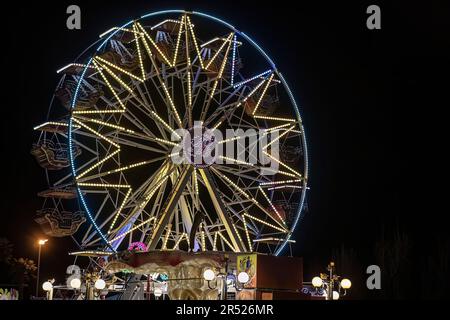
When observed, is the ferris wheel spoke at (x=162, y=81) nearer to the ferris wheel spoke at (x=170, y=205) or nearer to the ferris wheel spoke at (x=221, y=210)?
the ferris wheel spoke at (x=170, y=205)

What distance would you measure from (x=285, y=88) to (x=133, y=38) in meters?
6.52

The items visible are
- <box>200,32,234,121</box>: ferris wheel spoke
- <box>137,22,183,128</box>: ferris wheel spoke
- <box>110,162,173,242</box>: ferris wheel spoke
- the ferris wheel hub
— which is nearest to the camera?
<box>110,162,173,242</box>: ferris wheel spoke

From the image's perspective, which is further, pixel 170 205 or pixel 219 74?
pixel 219 74

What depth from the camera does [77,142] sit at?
28.2 metres

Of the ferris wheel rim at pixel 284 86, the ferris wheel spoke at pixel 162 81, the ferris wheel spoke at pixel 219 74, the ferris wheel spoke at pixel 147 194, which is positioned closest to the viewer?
the ferris wheel rim at pixel 284 86

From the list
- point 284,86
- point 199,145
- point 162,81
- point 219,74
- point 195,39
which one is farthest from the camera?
point 284,86

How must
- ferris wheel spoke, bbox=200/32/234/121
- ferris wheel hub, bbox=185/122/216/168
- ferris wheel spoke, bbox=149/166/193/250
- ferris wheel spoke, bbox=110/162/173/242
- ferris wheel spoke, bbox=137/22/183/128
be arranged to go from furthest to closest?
ferris wheel spoke, bbox=200/32/234/121, ferris wheel spoke, bbox=137/22/183/128, ferris wheel hub, bbox=185/122/216/168, ferris wheel spoke, bbox=110/162/173/242, ferris wheel spoke, bbox=149/166/193/250

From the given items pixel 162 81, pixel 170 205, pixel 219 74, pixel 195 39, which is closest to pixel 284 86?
pixel 219 74

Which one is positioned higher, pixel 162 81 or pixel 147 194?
pixel 162 81

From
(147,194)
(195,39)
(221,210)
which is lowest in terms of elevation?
(221,210)

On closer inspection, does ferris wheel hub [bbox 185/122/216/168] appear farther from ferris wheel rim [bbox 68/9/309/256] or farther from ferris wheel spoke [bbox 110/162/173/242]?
ferris wheel rim [bbox 68/9/309/256]

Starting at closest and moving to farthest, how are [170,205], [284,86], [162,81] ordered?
[170,205] < [162,81] < [284,86]

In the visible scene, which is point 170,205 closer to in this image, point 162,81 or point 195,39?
point 162,81

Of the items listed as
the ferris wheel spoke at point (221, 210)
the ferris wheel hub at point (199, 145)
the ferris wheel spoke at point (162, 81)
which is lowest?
the ferris wheel spoke at point (221, 210)
